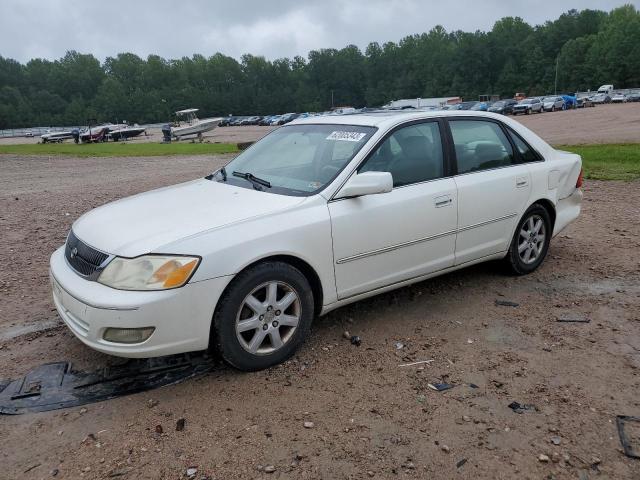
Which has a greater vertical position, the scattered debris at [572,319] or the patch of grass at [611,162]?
the scattered debris at [572,319]

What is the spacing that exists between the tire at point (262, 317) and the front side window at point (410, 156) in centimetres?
107

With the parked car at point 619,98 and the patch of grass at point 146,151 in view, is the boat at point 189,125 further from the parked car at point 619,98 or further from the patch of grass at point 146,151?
the parked car at point 619,98

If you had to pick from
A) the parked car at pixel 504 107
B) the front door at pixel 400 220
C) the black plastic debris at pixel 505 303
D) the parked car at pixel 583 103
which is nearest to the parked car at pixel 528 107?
the parked car at pixel 504 107

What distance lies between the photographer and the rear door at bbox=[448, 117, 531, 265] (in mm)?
4621

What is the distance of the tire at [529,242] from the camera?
204 inches

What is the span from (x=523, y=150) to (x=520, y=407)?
113 inches

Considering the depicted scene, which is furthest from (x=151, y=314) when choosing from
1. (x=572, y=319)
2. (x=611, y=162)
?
(x=611, y=162)

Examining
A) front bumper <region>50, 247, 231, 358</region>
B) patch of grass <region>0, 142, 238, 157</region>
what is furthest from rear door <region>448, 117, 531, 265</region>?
patch of grass <region>0, 142, 238, 157</region>

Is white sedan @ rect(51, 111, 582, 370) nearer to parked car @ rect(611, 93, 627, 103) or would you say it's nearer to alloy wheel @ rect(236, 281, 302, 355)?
alloy wheel @ rect(236, 281, 302, 355)

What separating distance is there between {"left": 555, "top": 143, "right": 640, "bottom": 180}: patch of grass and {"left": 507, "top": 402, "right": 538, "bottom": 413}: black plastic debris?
891cm

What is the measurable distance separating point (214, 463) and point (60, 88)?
15335cm

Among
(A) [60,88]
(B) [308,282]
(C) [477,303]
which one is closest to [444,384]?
(B) [308,282]

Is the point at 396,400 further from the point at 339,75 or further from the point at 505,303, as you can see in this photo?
the point at 339,75

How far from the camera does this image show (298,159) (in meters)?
4.47
